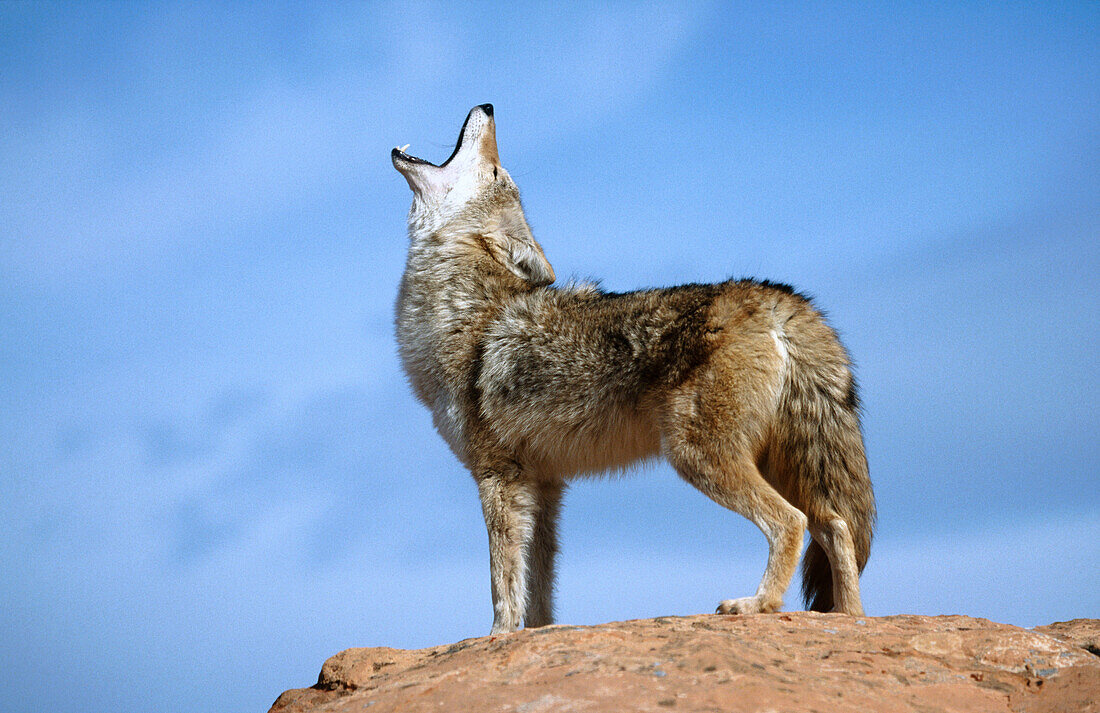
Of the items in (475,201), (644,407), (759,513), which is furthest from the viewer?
(475,201)

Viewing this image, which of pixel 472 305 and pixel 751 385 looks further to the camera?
pixel 472 305

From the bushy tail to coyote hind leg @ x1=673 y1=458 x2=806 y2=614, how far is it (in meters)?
0.50

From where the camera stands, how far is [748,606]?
5562mm

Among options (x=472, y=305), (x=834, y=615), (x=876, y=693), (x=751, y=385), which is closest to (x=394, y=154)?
(x=472, y=305)

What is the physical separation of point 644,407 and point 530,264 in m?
1.81

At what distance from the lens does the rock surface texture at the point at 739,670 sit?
4.11 m

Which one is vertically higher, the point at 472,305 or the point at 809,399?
the point at 472,305

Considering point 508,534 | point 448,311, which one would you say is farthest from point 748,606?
point 448,311

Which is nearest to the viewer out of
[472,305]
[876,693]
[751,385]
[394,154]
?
[876,693]

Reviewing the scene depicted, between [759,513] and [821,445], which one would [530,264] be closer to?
[821,445]

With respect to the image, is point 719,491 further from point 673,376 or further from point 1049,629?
point 1049,629

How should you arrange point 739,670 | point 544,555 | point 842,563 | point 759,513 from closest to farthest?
point 739,670 < point 759,513 < point 842,563 < point 544,555

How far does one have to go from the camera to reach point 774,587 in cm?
558

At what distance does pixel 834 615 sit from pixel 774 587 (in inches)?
15.8
